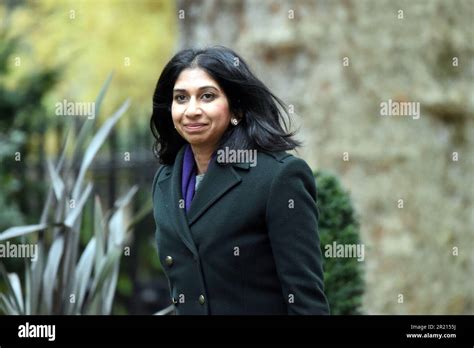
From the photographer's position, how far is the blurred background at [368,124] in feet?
23.9

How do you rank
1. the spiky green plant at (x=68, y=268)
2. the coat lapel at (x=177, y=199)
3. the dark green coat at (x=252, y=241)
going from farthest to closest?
1. the spiky green plant at (x=68, y=268)
2. the coat lapel at (x=177, y=199)
3. the dark green coat at (x=252, y=241)

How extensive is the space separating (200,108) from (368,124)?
4.17 m

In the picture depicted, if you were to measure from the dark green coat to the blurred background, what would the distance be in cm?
331

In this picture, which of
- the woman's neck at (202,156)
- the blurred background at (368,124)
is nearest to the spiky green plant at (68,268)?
the woman's neck at (202,156)

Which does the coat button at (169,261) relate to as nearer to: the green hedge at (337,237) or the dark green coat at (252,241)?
the dark green coat at (252,241)

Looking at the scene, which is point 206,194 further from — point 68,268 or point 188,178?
point 68,268

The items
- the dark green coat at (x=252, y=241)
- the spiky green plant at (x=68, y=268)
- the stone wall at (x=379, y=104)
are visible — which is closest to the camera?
the dark green coat at (x=252, y=241)

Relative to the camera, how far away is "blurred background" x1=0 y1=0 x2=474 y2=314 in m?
7.27

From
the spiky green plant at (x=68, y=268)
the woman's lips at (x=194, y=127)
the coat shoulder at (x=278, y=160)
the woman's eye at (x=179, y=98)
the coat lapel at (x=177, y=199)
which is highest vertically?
the woman's eye at (x=179, y=98)

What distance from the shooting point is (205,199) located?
11.3 ft

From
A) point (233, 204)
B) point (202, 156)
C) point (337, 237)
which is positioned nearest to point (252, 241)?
point (233, 204)

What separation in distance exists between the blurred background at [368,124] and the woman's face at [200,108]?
10.8ft
